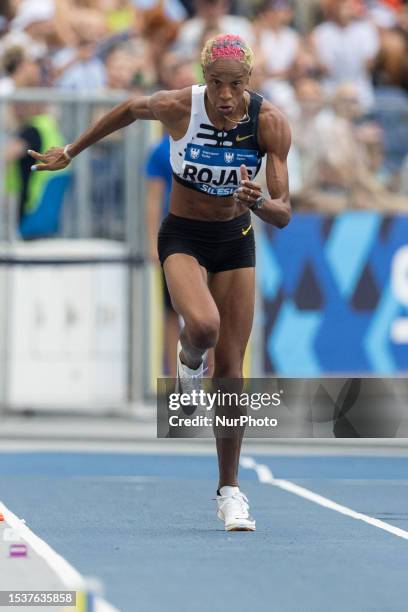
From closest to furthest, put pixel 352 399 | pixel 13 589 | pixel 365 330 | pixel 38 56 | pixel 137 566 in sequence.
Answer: pixel 13 589, pixel 137 566, pixel 352 399, pixel 365 330, pixel 38 56

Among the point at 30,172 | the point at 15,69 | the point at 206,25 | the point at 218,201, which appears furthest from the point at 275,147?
the point at 206,25

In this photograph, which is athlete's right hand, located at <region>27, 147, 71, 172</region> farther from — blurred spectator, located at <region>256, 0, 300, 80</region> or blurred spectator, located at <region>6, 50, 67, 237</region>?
blurred spectator, located at <region>256, 0, 300, 80</region>

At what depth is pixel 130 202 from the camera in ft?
52.1

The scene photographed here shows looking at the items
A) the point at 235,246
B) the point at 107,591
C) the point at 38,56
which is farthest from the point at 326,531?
the point at 38,56

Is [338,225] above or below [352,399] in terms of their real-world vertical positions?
above

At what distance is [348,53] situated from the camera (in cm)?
1889

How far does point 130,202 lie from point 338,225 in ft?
6.52

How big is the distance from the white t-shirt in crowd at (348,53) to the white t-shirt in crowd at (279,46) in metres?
0.30

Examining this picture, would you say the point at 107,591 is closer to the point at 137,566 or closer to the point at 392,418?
the point at 137,566

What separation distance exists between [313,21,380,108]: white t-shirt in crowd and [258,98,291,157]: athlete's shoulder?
9989mm

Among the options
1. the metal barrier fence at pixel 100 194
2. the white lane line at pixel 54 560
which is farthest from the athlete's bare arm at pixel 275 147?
the metal barrier fence at pixel 100 194

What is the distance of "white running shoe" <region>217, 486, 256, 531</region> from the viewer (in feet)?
29.6

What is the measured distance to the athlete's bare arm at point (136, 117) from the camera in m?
8.98

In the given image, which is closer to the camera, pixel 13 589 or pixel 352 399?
pixel 13 589
